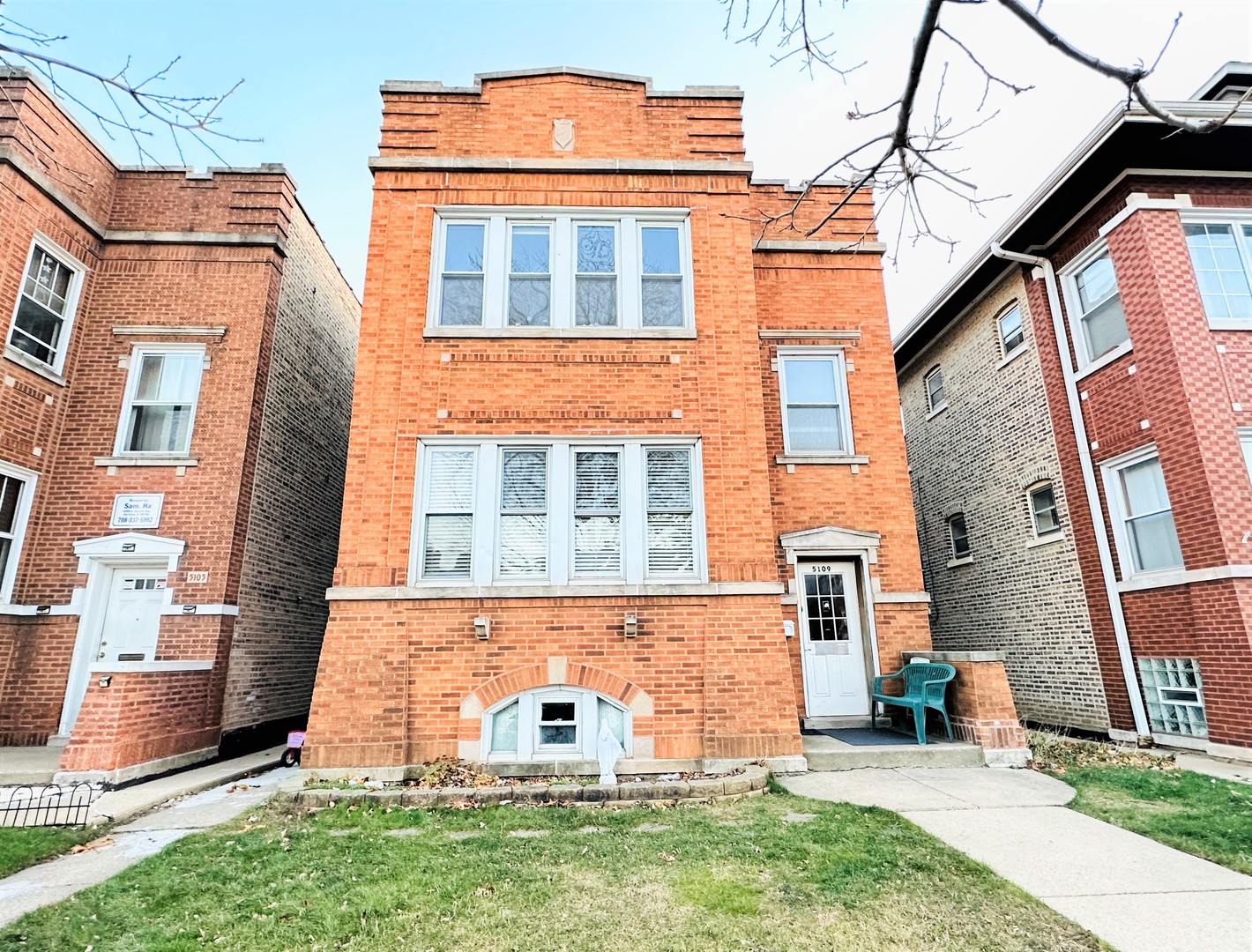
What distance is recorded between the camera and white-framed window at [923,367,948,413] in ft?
47.5

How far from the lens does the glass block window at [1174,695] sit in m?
8.35

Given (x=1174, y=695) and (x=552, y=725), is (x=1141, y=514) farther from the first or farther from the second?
(x=552, y=725)

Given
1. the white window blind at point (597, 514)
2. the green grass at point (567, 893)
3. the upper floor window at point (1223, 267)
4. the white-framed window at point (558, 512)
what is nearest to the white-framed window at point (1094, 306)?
the upper floor window at point (1223, 267)

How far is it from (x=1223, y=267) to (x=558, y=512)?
33.3ft

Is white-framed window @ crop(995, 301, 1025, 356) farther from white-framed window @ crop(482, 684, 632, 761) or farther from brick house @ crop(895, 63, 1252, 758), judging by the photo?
white-framed window @ crop(482, 684, 632, 761)

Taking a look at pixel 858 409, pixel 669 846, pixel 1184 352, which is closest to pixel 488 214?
pixel 858 409

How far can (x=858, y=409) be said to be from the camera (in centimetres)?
988

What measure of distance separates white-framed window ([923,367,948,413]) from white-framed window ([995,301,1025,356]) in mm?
2100

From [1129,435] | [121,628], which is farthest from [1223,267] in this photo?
[121,628]

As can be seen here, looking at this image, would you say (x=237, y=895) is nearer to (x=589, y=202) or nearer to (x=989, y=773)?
(x=989, y=773)

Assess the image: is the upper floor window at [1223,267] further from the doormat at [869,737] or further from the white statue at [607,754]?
the white statue at [607,754]

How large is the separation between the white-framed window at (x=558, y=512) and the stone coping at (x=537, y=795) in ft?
7.21

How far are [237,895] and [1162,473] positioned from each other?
37.0ft

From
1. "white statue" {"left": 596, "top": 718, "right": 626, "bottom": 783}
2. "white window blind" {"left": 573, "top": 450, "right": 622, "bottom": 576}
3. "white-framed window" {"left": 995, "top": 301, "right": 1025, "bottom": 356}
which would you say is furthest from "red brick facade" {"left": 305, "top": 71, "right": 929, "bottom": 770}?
"white-framed window" {"left": 995, "top": 301, "right": 1025, "bottom": 356}
